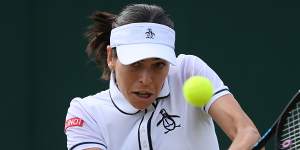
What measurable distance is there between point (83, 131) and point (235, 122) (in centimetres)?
60

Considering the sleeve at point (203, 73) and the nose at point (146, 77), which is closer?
the nose at point (146, 77)

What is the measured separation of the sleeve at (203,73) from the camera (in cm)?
307

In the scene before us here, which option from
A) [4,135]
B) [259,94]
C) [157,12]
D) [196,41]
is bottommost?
[4,135]

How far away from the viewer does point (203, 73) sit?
3094mm

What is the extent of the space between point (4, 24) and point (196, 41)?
123 centimetres

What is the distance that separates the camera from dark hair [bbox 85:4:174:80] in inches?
121

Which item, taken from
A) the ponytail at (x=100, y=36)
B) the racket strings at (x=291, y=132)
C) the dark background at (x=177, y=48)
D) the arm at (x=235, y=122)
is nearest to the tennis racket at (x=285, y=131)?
the racket strings at (x=291, y=132)

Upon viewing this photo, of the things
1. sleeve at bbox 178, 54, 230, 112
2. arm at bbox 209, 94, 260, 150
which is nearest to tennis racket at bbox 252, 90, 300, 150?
arm at bbox 209, 94, 260, 150

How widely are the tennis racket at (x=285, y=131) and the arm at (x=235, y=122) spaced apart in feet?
0.37

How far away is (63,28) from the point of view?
5.18 metres

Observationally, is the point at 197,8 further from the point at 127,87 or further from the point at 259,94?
the point at 127,87

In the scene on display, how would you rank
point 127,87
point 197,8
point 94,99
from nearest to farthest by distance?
point 127,87 → point 94,99 → point 197,8

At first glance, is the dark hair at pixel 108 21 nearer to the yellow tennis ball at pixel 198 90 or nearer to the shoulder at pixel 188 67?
the shoulder at pixel 188 67

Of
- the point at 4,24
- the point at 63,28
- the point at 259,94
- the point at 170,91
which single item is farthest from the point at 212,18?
the point at 170,91
